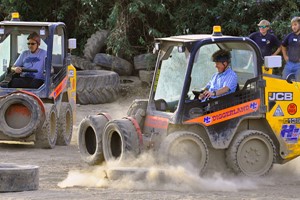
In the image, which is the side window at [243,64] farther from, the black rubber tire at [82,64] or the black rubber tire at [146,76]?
the black rubber tire at [82,64]

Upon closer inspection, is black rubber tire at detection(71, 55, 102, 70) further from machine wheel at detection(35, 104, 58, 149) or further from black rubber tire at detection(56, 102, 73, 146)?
machine wheel at detection(35, 104, 58, 149)

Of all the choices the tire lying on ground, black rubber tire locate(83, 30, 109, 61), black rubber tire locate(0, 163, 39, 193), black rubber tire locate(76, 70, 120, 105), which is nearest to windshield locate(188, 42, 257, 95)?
black rubber tire locate(0, 163, 39, 193)

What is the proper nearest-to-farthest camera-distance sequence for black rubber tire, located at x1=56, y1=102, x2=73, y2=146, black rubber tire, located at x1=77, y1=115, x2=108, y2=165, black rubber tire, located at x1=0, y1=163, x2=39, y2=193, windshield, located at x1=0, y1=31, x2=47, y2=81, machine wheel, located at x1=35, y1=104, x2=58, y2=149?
black rubber tire, located at x1=0, y1=163, x2=39, y2=193 < black rubber tire, located at x1=77, y1=115, x2=108, y2=165 < machine wheel, located at x1=35, y1=104, x2=58, y2=149 < black rubber tire, located at x1=56, y1=102, x2=73, y2=146 < windshield, located at x1=0, y1=31, x2=47, y2=81

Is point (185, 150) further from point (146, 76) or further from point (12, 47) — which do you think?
point (146, 76)

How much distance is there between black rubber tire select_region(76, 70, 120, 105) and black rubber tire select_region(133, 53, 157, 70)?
1137mm

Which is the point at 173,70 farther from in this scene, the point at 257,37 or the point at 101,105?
the point at 101,105

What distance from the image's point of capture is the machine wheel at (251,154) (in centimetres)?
1219

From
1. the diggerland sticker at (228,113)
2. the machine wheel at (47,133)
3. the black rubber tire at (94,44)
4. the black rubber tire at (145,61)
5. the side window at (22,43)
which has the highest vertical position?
the side window at (22,43)

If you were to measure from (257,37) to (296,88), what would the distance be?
14.1 feet

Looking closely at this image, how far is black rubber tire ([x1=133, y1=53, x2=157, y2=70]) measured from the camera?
22.6 metres

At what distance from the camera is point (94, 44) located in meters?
23.6

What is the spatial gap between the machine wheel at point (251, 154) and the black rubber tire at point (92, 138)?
158 centimetres

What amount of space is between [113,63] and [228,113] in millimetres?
11186

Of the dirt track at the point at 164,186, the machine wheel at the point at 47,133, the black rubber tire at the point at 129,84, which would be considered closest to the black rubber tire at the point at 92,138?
the dirt track at the point at 164,186
